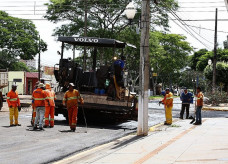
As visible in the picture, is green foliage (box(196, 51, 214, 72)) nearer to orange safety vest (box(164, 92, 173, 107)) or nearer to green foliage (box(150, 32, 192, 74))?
green foliage (box(150, 32, 192, 74))

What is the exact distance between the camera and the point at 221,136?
13.0m

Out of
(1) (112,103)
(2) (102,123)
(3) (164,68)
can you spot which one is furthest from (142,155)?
(3) (164,68)

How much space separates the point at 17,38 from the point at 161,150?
52.7 metres

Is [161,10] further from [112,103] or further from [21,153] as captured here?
[21,153]

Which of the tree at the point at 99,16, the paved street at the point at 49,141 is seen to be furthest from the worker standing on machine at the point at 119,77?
the tree at the point at 99,16

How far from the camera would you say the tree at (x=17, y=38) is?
5953 centimetres

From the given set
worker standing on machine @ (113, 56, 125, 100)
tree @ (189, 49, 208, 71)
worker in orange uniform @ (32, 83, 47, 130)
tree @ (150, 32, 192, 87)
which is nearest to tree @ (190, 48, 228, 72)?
tree @ (189, 49, 208, 71)

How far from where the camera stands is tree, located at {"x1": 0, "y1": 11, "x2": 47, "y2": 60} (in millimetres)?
59531

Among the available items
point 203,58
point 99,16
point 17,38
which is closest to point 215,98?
point 99,16

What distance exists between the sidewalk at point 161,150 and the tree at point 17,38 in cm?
4872

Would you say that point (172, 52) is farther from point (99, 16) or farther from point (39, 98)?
point (39, 98)

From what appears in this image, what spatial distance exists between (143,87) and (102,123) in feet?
15.6

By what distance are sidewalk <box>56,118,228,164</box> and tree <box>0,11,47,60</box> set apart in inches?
1918

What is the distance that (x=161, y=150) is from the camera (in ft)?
33.2
